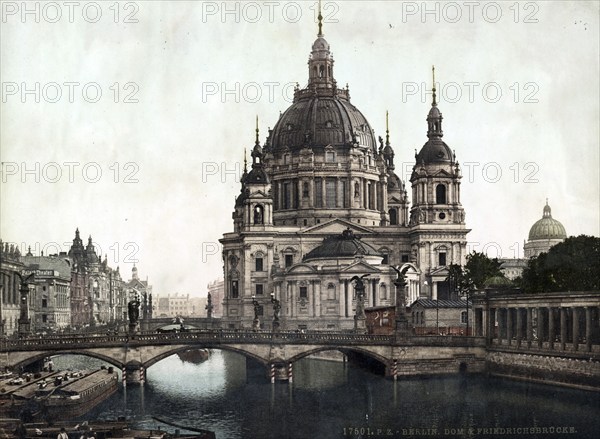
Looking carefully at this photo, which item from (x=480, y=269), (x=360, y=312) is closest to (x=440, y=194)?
(x=480, y=269)

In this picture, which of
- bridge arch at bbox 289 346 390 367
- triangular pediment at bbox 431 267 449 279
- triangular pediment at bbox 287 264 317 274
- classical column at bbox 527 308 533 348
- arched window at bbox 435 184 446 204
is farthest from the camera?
arched window at bbox 435 184 446 204

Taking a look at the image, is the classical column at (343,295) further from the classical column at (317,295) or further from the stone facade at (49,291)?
the stone facade at (49,291)

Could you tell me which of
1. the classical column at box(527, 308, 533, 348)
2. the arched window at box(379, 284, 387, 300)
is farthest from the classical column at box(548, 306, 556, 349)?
the arched window at box(379, 284, 387, 300)

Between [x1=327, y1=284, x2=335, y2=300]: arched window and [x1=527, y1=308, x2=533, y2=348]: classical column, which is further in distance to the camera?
[x1=327, y1=284, x2=335, y2=300]: arched window

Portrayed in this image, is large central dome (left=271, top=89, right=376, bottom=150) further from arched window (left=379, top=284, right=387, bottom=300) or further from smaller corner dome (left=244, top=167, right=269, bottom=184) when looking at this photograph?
arched window (left=379, top=284, right=387, bottom=300)

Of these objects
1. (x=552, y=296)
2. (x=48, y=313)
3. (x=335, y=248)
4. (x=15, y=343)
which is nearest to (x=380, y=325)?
(x=335, y=248)

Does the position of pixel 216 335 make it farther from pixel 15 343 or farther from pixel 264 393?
pixel 15 343
